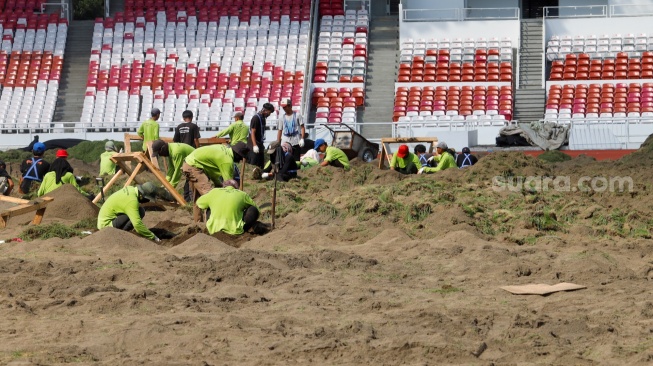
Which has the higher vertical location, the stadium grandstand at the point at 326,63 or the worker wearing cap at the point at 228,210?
the stadium grandstand at the point at 326,63

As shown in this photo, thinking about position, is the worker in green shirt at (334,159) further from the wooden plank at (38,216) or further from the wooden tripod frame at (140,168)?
the wooden plank at (38,216)

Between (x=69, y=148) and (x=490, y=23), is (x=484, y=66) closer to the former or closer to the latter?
(x=490, y=23)

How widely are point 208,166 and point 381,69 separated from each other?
2202 centimetres

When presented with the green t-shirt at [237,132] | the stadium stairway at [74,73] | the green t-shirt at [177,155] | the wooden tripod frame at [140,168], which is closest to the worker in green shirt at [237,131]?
the green t-shirt at [237,132]

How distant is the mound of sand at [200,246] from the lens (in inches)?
583

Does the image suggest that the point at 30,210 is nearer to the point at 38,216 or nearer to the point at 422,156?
the point at 38,216

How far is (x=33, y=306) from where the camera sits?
433 inches

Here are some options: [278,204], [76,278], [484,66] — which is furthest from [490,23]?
[76,278]

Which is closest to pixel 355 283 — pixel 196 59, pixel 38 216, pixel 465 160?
pixel 38 216

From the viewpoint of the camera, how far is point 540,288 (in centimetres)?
1190

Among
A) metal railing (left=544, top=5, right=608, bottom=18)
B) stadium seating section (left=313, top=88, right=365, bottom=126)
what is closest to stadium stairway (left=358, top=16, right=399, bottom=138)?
stadium seating section (left=313, top=88, right=365, bottom=126)

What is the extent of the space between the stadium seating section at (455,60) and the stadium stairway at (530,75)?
671 millimetres

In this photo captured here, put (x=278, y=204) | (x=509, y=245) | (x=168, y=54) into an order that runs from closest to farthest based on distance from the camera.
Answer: (x=509, y=245)
(x=278, y=204)
(x=168, y=54)

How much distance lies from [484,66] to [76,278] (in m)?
26.7
